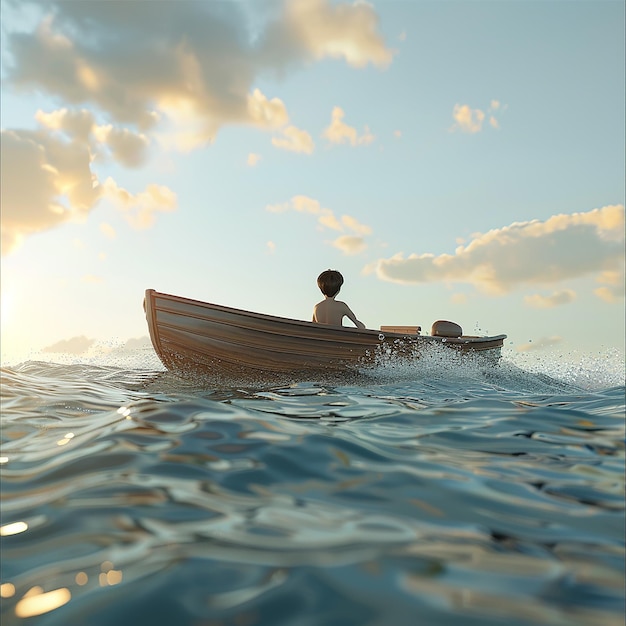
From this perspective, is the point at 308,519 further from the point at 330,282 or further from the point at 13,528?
the point at 330,282

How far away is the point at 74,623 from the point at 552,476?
2.47 metres

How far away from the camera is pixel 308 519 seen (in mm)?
2115

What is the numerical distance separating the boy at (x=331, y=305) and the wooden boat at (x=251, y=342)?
67 cm

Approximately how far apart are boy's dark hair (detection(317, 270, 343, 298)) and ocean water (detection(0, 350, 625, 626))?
5488 millimetres

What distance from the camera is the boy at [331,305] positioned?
966cm

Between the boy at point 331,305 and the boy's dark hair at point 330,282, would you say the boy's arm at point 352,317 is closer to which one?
the boy at point 331,305

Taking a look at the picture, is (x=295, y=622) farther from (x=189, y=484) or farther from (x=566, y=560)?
(x=189, y=484)

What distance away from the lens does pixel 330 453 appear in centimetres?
315

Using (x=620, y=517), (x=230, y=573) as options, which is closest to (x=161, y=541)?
(x=230, y=573)

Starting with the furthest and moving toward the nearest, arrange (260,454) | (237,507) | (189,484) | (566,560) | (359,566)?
1. (260,454)
2. (189,484)
3. (237,507)
4. (566,560)
5. (359,566)

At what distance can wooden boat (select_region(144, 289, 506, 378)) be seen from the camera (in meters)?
8.51

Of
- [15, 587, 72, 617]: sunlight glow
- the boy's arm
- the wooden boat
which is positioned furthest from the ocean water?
the boy's arm

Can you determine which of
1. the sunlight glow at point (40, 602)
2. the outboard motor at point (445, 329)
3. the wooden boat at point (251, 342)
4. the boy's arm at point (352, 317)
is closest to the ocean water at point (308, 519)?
the sunlight glow at point (40, 602)

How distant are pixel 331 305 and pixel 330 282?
0.45 meters
